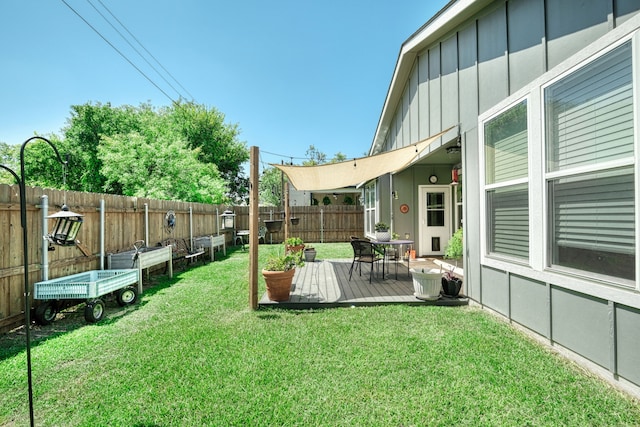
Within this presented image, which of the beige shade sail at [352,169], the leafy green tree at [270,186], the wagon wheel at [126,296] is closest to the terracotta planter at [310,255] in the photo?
the beige shade sail at [352,169]

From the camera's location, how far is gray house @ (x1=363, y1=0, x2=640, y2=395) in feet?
7.04

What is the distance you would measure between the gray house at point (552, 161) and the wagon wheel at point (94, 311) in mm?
5281

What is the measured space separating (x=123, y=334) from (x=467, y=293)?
470cm

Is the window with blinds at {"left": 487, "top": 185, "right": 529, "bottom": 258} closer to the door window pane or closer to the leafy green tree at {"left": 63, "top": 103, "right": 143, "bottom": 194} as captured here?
the door window pane

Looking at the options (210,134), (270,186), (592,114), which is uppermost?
(210,134)

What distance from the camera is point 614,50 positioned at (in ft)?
7.16

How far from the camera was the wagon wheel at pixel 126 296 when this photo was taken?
174 inches

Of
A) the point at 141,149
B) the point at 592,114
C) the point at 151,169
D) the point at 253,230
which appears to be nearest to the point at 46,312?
the point at 253,230

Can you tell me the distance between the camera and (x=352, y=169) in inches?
222

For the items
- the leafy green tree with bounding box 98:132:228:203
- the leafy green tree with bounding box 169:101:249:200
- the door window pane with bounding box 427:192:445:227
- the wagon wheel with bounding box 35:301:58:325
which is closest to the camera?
the wagon wheel with bounding box 35:301:58:325

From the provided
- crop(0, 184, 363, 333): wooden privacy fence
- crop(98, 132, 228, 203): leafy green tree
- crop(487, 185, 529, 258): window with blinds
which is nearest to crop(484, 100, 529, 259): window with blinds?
crop(487, 185, 529, 258): window with blinds

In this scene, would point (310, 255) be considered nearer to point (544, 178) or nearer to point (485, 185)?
point (485, 185)

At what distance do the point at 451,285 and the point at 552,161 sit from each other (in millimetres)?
2234

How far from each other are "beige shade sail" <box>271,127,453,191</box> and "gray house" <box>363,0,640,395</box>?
77cm
